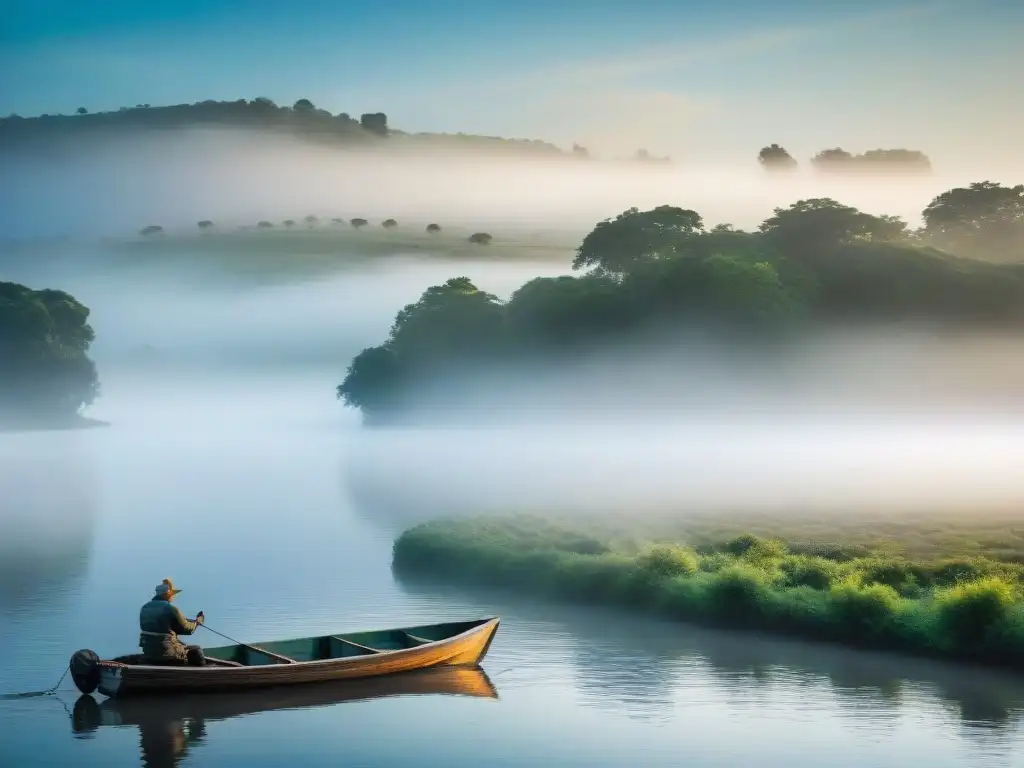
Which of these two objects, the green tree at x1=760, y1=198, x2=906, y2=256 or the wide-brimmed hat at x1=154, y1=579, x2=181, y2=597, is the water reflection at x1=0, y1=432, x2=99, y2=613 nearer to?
the wide-brimmed hat at x1=154, y1=579, x2=181, y2=597

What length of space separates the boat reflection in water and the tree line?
106 m

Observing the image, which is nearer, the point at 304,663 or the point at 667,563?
the point at 304,663

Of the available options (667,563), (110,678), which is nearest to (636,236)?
(667,563)

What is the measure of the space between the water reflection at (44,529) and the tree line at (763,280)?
148 ft

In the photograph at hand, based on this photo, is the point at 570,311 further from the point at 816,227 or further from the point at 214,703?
the point at 214,703

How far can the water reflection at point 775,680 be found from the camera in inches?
1094

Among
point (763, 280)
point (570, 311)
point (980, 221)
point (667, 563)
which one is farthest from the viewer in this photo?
point (980, 221)

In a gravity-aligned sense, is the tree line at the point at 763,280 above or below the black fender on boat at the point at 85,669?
above

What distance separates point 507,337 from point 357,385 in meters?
27.3

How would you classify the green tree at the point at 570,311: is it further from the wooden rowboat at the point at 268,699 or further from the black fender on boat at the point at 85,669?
the black fender on boat at the point at 85,669

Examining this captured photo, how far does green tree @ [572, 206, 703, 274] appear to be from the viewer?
479 ft

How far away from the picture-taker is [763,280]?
5261 inches

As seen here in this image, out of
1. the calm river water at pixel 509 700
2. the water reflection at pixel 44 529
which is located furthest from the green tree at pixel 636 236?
the calm river water at pixel 509 700

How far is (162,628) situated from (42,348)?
15410 centimetres
